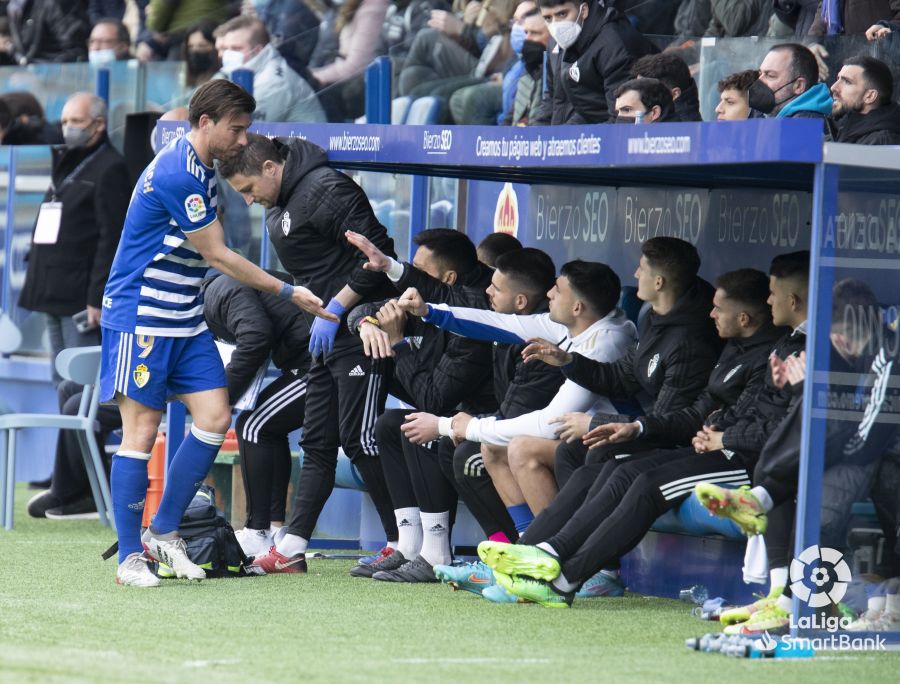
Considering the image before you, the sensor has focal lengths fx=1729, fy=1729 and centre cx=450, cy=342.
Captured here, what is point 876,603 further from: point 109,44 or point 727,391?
point 109,44

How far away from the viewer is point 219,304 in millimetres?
8164

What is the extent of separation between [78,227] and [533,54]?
130 inches

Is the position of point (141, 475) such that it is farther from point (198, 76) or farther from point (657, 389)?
point (198, 76)

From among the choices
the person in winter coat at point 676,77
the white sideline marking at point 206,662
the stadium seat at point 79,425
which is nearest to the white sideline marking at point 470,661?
the white sideline marking at point 206,662

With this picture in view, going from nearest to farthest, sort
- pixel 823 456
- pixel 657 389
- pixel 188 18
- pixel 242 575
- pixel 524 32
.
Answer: pixel 823 456, pixel 657 389, pixel 242 575, pixel 524 32, pixel 188 18

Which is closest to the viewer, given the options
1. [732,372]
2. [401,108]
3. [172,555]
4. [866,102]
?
[732,372]

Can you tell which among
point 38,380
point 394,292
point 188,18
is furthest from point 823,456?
point 188,18

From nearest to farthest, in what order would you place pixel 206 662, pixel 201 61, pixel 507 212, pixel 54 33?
pixel 206 662
pixel 507 212
pixel 201 61
pixel 54 33

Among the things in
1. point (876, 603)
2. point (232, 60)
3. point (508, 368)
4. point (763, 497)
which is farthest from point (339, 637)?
point (232, 60)

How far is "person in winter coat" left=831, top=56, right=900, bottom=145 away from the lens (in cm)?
702

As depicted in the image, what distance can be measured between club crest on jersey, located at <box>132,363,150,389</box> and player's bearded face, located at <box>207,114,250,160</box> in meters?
0.88

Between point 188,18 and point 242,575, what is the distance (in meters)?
8.62

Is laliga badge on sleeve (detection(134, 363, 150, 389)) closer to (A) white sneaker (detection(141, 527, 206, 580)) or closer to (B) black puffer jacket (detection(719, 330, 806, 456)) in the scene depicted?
(A) white sneaker (detection(141, 527, 206, 580))

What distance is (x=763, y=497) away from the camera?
574 cm
